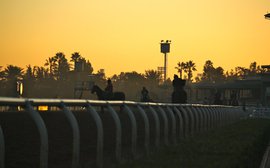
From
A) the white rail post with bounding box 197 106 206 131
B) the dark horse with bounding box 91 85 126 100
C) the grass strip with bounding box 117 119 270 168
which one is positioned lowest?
the grass strip with bounding box 117 119 270 168

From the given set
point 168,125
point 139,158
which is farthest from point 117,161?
point 168,125

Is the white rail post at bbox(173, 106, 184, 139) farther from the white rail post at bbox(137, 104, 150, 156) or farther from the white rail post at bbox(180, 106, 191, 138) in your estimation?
the white rail post at bbox(137, 104, 150, 156)

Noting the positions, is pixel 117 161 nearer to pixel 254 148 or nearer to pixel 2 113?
pixel 2 113

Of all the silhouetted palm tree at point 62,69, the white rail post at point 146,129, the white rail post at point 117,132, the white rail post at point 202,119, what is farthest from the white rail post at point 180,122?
the silhouetted palm tree at point 62,69

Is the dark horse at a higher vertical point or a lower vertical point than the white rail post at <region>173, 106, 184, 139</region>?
higher

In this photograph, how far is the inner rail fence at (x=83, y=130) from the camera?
7.92m

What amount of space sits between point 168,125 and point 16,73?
143 meters

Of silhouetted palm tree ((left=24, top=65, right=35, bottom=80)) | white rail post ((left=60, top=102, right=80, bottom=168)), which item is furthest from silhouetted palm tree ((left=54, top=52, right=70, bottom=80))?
white rail post ((left=60, top=102, right=80, bottom=168))

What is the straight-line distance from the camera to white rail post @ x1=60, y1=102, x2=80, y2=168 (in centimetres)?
866

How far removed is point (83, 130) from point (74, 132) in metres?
2.33

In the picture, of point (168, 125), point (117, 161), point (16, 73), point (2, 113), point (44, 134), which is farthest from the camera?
point (16, 73)

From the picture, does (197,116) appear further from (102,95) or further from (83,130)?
(102,95)

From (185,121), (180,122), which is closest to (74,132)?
(180,122)

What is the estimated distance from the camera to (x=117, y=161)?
1098 centimetres
